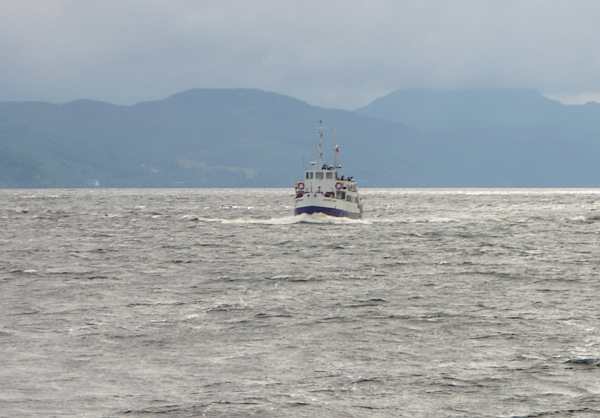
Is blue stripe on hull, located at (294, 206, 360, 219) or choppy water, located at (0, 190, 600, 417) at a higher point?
blue stripe on hull, located at (294, 206, 360, 219)

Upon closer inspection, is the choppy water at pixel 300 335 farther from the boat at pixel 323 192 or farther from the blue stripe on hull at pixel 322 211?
the blue stripe on hull at pixel 322 211

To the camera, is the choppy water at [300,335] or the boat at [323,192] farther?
the boat at [323,192]

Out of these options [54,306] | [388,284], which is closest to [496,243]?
[388,284]

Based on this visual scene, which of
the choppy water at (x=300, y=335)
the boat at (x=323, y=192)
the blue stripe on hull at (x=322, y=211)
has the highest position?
A: the boat at (x=323, y=192)

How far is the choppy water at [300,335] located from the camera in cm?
2538

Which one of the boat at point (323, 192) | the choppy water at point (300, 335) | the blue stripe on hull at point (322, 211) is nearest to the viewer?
the choppy water at point (300, 335)

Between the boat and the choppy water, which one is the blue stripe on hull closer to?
the boat

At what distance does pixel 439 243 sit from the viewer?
89250mm

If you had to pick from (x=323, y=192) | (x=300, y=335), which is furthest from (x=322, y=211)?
(x=300, y=335)

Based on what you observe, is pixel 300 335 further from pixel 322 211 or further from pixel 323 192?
pixel 323 192

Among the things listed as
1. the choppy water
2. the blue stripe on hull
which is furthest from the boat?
the choppy water

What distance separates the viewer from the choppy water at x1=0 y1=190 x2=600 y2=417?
83.3ft

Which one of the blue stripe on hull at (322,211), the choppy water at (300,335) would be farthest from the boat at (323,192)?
the choppy water at (300,335)

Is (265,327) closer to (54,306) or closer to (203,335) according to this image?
(203,335)
